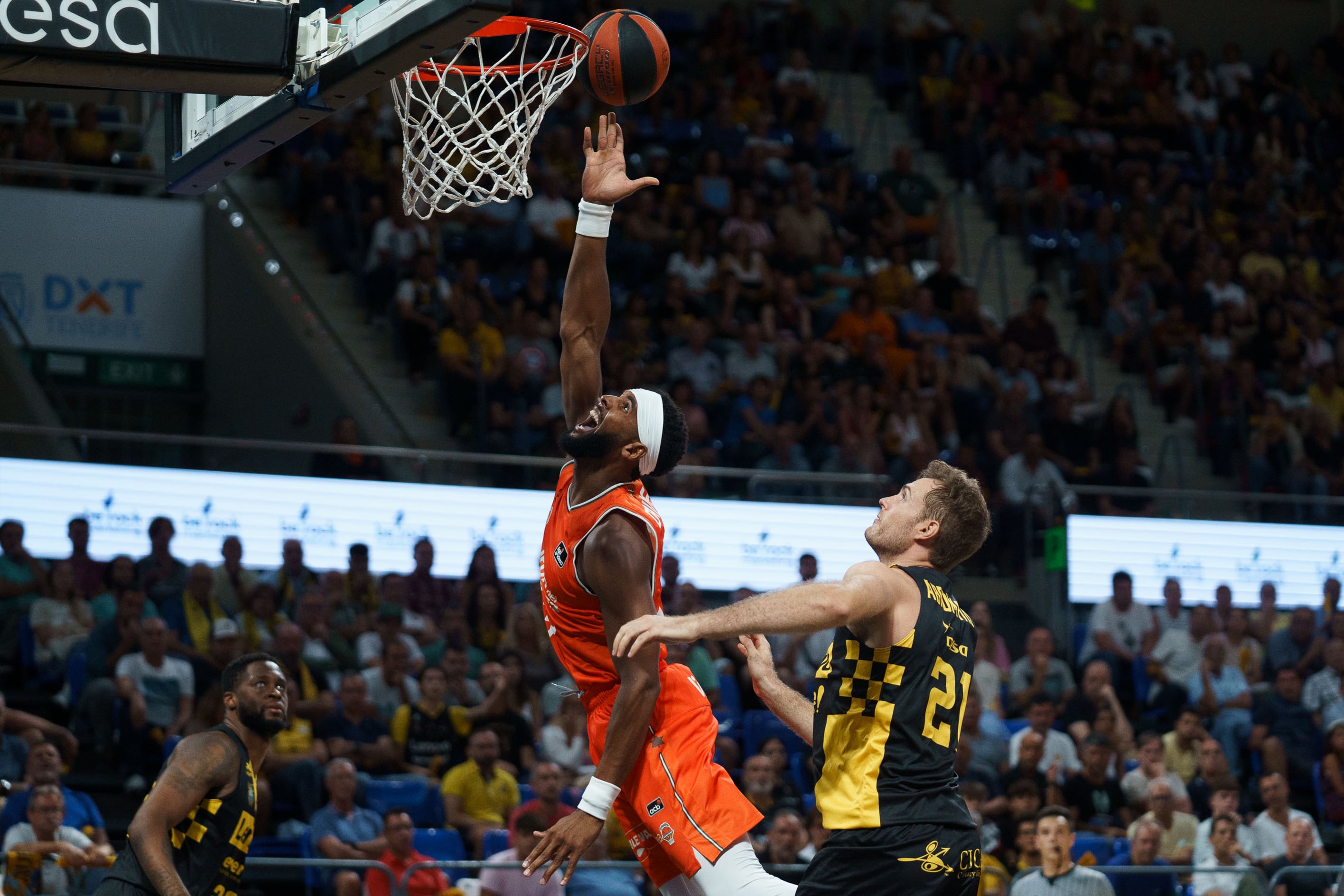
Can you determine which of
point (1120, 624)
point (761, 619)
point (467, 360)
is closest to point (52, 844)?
point (761, 619)

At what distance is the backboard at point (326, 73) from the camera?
4.89 metres

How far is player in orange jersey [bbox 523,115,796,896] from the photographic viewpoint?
5004 millimetres

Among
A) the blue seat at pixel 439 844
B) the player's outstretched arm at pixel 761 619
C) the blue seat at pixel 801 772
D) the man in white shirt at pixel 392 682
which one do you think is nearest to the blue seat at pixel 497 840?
the blue seat at pixel 439 844

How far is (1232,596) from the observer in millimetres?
13219

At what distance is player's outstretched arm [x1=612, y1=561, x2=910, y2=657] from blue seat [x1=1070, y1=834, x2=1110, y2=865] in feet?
23.1

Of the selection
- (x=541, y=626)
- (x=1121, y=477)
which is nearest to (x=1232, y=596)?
(x=1121, y=477)

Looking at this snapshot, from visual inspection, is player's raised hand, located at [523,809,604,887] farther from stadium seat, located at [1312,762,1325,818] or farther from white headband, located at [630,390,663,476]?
stadium seat, located at [1312,762,1325,818]

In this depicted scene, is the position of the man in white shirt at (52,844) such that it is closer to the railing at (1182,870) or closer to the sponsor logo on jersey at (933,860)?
the railing at (1182,870)

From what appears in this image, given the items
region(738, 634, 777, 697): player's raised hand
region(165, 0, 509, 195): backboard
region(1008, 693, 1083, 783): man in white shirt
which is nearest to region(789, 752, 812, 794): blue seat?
region(1008, 693, 1083, 783): man in white shirt

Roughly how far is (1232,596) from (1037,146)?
277 inches

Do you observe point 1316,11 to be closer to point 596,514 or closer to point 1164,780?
point 1164,780

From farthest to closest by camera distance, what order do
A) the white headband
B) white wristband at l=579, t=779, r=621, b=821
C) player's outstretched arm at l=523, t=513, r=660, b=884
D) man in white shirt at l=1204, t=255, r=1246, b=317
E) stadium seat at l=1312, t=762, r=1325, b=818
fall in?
man in white shirt at l=1204, t=255, r=1246, b=317 < stadium seat at l=1312, t=762, r=1325, b=818 < the white headband < player's outstretched arm at l=523, t=513, r=660, b=884 < white wristband at l=579, t=779, r=621, b=821

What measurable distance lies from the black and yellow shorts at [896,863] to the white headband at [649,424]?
57.2 inches

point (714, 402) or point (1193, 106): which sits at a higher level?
point (1193, 106)
